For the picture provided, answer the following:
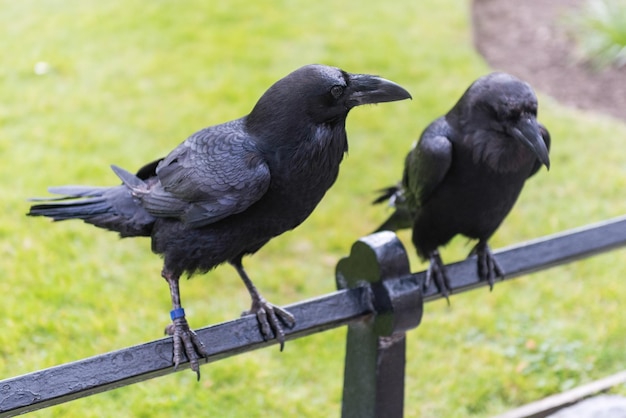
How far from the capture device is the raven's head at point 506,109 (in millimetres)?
2676

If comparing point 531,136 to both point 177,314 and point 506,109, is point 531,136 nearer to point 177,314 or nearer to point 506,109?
point 506,109

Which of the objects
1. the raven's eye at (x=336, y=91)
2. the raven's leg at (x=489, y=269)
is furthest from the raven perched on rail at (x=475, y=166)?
the raven's eye at (x=336, y=91)

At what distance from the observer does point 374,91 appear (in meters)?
2.20

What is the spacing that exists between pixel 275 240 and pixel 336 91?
2.88 m

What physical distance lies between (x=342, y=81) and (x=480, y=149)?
0.91 metres

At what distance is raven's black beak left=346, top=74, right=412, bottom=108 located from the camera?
86.5 inches

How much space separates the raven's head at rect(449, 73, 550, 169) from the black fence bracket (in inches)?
24.9

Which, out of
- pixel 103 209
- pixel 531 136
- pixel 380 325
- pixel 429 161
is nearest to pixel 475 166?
pixel 429 161

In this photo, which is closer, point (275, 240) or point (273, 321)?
point (273, 321)

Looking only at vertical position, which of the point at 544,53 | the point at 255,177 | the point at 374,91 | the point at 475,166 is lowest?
the point at 475,166

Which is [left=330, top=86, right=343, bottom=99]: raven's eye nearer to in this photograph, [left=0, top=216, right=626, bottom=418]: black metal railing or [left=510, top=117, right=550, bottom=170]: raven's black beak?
[left=0, top=216, right=626, bottom=418]: black metal railing

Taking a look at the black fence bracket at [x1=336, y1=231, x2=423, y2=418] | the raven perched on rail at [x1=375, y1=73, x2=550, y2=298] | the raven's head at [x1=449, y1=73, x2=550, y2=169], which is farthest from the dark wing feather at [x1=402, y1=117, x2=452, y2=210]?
the black fence bracket at [x1=336, y1=231, x2=423, y2=418]

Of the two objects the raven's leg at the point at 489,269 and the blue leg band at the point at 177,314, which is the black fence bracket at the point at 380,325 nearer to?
the raven's leg at the point at 489,269

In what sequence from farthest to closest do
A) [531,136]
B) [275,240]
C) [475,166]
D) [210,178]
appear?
[275,240] → [475,166] → [531,136] → [210,178]
